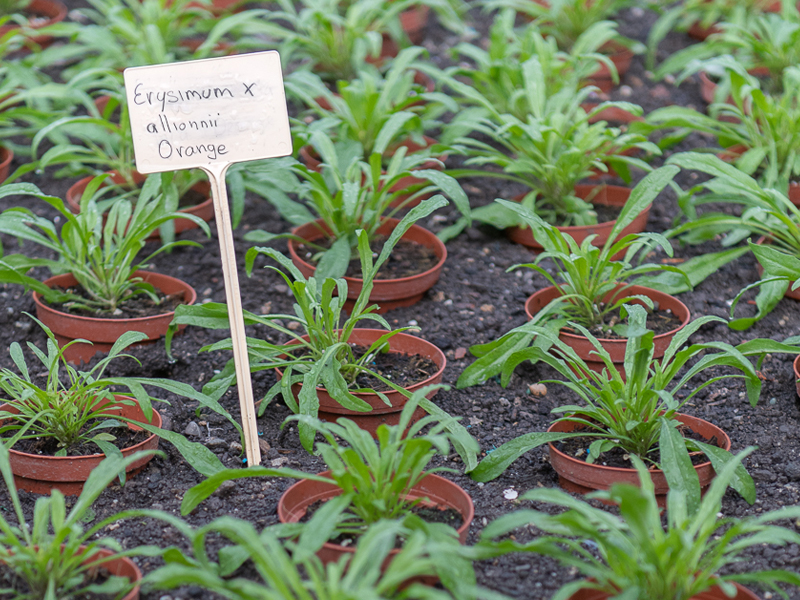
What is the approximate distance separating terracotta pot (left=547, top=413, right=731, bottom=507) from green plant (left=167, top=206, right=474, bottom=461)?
323 mm

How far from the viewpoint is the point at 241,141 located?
6.62 ft

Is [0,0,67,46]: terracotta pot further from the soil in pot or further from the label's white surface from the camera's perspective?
the soil in pot

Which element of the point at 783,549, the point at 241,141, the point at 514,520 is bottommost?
the point at 783,549

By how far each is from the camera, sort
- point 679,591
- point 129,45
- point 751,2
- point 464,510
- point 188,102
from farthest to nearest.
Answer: point 751,2 → point 129,45 → point 188,102 → point 464,510 → point 679,591

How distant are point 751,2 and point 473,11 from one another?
1515mm

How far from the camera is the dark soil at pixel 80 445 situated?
2.08 metres

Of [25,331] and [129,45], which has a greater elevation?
[129,45]

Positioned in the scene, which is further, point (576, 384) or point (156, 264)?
point (156, 264)

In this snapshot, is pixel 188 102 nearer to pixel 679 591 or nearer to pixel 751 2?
pixel 679 591

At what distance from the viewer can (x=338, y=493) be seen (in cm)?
191

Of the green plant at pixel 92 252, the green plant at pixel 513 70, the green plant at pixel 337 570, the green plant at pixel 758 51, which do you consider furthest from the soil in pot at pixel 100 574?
the green plant at pixel 758 51

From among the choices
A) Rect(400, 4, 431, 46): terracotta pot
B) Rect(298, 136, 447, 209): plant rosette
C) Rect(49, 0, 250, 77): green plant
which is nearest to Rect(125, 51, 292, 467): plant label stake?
Rect(298, 136, 447, 209): plant rosette

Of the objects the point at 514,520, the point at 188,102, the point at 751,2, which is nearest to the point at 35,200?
the point at 188,102

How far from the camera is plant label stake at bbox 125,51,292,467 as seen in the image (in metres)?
1.95
